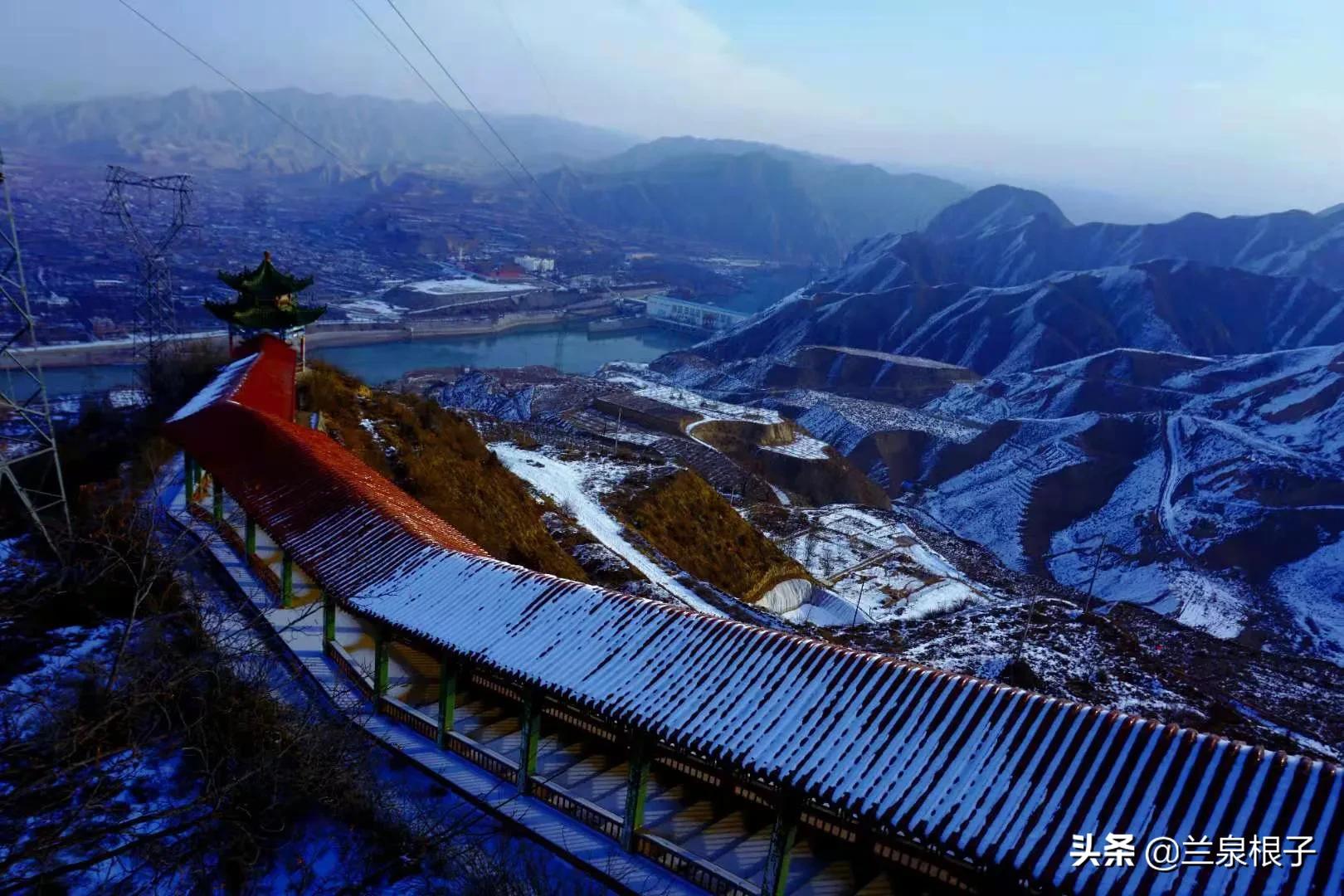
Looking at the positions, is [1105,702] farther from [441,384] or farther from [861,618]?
[441,384]

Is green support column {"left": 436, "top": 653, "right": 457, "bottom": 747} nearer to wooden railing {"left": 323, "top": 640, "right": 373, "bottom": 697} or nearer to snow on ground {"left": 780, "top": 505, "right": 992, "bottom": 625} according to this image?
wooden railing {"left": 323, "top": 640, "right": 373, "bottom": 697}

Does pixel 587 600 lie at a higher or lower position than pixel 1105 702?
higher

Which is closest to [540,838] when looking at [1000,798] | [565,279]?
[1000,798]

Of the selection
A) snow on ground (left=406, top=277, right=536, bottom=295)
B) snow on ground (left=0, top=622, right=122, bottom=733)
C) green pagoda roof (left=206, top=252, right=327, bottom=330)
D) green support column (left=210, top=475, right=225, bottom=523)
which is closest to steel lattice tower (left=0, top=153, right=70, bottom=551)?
snow on ground (left=0, top=622, right=122, bottom=733)

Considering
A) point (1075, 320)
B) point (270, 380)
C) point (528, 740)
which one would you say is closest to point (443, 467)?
point (270, 380)

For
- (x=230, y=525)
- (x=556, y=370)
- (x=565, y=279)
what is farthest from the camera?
(x=565, y=279)

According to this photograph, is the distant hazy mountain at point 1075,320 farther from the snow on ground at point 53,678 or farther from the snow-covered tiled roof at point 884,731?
the snow on ground at point 53,678

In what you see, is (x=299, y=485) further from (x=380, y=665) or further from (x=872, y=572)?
(x=872, y=572)
